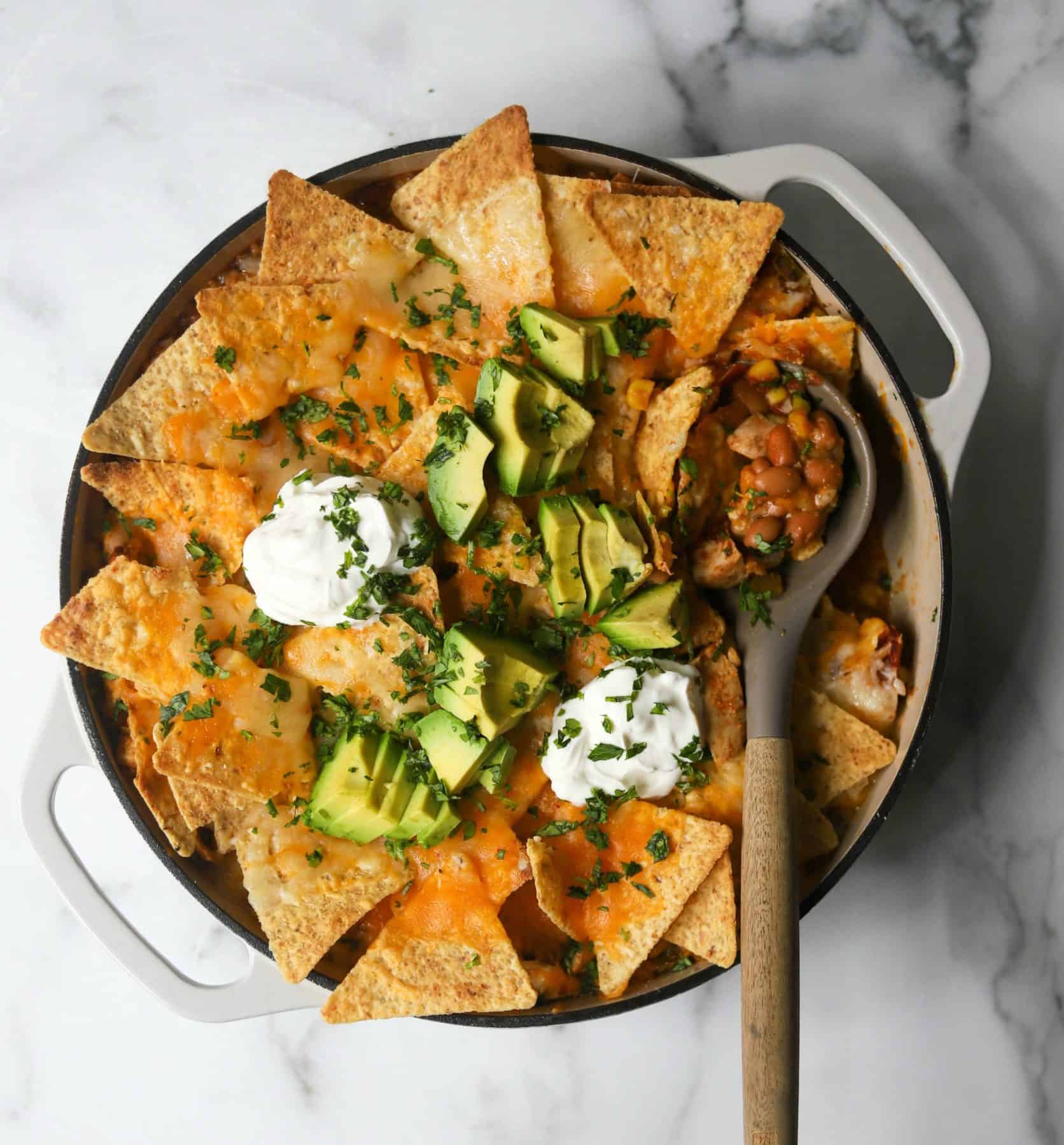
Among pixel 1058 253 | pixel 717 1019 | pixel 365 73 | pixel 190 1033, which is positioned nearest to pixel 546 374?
pixel 365 73

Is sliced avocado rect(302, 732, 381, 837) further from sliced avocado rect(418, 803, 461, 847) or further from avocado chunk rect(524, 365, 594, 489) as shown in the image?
avocado chunk rect(524, 365, 594, 489)

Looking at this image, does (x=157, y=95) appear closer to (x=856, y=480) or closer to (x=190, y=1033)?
(x=856, y=480)

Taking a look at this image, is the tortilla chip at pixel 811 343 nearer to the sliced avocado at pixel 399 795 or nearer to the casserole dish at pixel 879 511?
the casserole dish at pixel 879 511

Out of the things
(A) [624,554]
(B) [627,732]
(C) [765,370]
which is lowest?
(B) [627,732]

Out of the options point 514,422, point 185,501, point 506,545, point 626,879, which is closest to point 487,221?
point 514,422

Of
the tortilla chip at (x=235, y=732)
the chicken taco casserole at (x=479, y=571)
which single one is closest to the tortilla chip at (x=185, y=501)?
the chicken taco casserole at (x=479, y=571)

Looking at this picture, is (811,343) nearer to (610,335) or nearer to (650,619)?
(610,335)

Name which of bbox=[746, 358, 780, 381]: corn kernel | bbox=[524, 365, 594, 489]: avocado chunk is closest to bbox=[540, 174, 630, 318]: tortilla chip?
bbox=[524, 365, 594, 489]: avocado chunk
